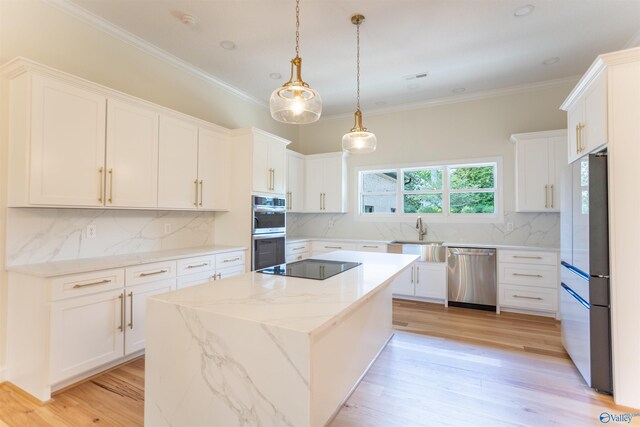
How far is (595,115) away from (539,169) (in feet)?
6.01

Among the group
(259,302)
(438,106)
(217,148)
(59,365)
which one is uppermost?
(438,106)

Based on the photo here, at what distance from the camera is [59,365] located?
83.5 inches

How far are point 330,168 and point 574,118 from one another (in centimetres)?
328

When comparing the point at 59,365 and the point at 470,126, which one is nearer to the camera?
the point at 59,365

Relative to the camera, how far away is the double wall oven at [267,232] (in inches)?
148

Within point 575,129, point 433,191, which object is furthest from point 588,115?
point 433,191

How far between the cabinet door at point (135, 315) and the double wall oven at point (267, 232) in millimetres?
1300

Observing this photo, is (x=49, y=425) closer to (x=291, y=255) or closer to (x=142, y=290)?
(x=142, y=290)

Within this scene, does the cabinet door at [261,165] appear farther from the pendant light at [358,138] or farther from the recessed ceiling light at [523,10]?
the recessed ceiling light at [523,10]

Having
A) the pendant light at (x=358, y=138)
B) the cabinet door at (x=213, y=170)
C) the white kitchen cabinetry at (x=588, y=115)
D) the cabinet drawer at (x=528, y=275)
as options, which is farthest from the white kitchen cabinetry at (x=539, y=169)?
the cabinet door at (x=213, y=170)

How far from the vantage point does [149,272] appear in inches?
105

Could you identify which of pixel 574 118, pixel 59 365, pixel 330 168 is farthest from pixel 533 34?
pixel 59 365

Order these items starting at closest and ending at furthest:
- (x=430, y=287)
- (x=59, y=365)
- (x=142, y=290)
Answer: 1. (x=59, y=365)
2. (x=142, y=290)
3. (x=430, y=287)

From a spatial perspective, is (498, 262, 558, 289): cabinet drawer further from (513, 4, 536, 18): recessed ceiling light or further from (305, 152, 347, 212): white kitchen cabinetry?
(513, 4, 536, 18): recessed ceiling light
